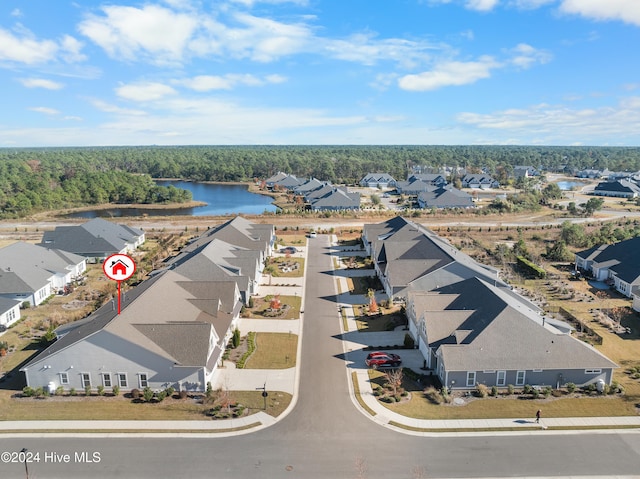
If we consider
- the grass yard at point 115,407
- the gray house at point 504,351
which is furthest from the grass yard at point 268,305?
the gray house at point 504,351

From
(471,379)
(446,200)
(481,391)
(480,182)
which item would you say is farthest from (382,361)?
(480,182)

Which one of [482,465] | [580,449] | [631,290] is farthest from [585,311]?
[482,465]

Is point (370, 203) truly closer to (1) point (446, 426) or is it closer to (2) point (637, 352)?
(2) point (637, 352)

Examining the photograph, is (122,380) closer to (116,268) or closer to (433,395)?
(116,268)

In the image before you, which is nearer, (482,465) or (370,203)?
(482,465)

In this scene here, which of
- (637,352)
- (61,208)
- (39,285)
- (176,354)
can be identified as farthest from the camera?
(61,208)

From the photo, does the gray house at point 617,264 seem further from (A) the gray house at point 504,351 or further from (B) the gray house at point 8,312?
→ (B) the gray house at point 8,312

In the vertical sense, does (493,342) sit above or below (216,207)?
below
